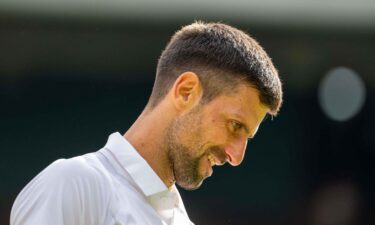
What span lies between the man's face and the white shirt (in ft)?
0.21

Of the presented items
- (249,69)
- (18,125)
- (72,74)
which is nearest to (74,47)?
(72,74)

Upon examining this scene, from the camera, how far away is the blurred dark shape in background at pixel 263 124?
6.50m

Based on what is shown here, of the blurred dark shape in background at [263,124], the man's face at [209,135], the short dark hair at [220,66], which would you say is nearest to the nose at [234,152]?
the man's face at [209,135]

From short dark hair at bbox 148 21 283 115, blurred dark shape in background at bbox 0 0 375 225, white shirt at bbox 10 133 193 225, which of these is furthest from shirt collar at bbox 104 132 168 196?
blurred dark shape in background at bbox 0 0 375 225

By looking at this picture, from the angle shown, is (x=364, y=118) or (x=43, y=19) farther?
(x=364, y=118)

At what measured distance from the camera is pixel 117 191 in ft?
6.37

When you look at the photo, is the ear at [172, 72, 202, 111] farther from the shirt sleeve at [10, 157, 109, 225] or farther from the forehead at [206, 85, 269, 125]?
the shirt sleeve at [10, 157, 109, 225]

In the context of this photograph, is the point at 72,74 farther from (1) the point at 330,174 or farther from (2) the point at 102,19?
(1) the point at 330,174

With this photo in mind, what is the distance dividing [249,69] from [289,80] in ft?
16.0

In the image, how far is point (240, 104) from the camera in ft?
6.88

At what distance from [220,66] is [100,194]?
41cm

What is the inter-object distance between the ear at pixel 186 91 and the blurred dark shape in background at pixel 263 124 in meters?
4.32

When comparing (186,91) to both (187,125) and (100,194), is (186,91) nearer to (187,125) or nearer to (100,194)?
(187,125)

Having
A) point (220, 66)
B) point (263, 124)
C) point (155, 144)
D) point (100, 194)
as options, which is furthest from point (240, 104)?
point (263, 124)
